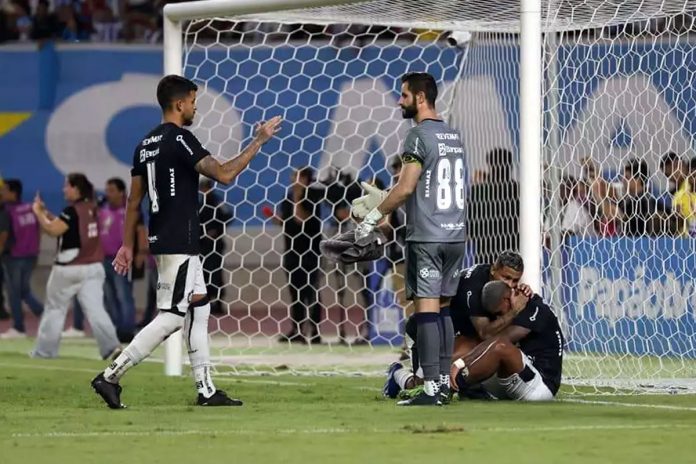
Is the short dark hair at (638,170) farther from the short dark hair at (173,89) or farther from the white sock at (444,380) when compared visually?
the short dark hair at (173,89)

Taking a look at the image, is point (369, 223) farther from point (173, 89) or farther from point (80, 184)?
point (80, 184)

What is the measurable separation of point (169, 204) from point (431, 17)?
4618 mm

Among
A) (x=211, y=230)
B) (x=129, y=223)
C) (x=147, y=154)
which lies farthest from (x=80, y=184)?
(x=147, y=154)

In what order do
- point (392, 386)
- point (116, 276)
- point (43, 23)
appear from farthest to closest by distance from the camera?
1. point (43, 23)
2. point (116, 276)
3. point (392, 386)

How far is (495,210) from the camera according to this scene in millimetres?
14320

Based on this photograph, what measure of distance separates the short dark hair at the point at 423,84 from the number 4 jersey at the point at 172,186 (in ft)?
4.34

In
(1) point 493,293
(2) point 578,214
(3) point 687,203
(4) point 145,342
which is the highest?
(3) point 687,203

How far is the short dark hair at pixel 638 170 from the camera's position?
574 inches

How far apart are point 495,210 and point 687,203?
1727 mm

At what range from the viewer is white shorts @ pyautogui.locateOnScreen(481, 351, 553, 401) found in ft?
35.6

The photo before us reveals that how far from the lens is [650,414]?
32.5ft

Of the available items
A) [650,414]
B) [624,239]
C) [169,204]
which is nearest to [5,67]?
[624,239]

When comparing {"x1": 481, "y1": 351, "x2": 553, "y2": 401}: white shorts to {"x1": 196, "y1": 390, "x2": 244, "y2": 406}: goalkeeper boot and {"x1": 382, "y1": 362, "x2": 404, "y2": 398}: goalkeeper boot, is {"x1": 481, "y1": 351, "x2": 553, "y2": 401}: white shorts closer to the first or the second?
{"x1": 382, "y1": 362, "x2": 404, "y2": 398}: goalkeeper boot

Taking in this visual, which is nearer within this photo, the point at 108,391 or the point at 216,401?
the point at 108,391
